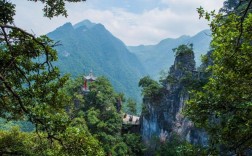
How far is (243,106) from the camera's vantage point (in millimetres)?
6523

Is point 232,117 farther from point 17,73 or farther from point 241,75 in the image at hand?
point 17,73

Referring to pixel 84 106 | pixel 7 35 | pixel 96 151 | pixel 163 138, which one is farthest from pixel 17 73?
pixel 163 138

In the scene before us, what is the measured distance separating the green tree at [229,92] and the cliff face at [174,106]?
28620 mm

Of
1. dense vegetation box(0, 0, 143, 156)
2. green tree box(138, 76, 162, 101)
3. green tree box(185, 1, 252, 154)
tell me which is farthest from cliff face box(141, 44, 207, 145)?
dense vegetation box(0, 0, 143, 156)

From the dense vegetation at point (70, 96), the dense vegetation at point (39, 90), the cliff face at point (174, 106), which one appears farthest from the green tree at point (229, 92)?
the cliff face at point (174, 106)

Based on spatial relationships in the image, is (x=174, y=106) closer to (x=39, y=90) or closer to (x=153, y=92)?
(x=153, y=92)

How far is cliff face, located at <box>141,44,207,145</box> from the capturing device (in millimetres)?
37562

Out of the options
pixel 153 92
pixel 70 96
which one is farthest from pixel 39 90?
pixel 153 92

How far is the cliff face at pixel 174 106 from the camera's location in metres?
37.6

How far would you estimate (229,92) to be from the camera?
287 inches

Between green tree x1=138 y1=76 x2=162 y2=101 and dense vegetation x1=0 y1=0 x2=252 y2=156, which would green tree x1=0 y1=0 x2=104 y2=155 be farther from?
green tree x1=138 y1=76 x2=162 y2=101

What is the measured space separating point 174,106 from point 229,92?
A: 33.4 metres

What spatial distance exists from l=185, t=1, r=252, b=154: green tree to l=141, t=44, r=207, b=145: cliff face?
2862 centimetres

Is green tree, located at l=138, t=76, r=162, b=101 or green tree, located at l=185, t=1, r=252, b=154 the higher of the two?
green tree, located at l=138, t=76, r=162, b=101
